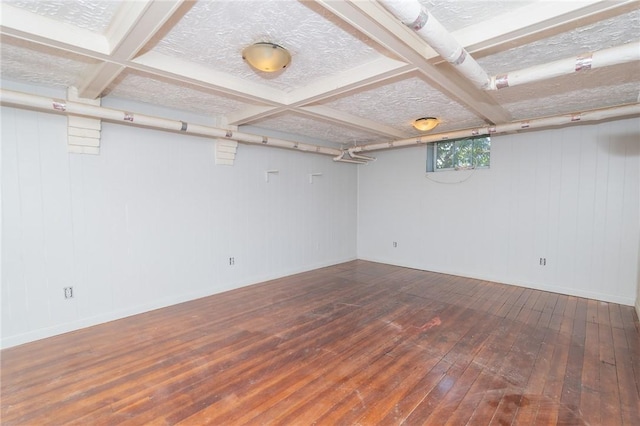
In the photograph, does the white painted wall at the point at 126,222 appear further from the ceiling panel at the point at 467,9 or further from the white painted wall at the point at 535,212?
the ceiling panel at the point at 467,9

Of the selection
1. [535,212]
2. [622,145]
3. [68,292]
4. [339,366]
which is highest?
[622,145]

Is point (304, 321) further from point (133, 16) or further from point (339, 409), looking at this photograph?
point (133, 16)

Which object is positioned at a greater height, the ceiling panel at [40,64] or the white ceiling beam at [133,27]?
the ceiling panel at [40,64]

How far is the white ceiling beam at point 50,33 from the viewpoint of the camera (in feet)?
5.58

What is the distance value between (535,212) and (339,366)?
3.85m

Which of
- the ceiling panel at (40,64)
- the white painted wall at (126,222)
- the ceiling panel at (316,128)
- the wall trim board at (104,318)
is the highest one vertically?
the ceiling panel at (316,128)

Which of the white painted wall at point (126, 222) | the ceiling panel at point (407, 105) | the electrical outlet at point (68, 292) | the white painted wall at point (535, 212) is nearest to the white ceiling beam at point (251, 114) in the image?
the white painted wall at point (126, 222)

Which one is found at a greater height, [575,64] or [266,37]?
[266,37]

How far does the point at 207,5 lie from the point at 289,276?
4060 mm

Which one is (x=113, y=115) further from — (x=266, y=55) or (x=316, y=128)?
(x=316, y=128)

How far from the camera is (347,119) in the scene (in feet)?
12.4

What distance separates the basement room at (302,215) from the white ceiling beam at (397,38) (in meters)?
0.02

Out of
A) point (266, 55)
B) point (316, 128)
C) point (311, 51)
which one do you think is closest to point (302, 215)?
point (316, 128)

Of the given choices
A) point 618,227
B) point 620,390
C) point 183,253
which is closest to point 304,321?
point 183,253
